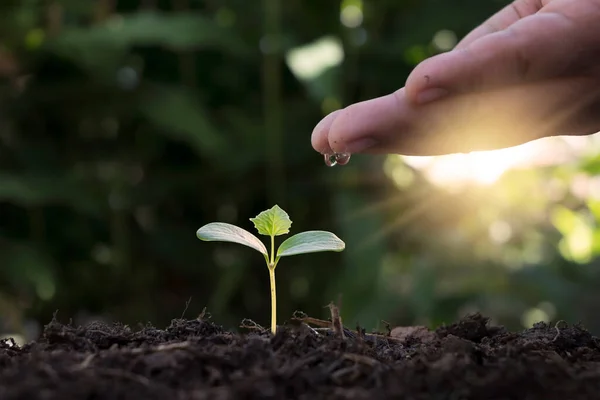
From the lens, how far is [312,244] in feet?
1.85

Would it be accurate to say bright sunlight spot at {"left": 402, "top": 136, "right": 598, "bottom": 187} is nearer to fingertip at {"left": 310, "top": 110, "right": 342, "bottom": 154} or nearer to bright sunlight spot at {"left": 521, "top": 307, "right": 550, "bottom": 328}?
bright sunlight spot at {"left": 521, "top": 307, "right": 550, "bottom": 328}

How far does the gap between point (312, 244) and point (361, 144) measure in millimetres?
95

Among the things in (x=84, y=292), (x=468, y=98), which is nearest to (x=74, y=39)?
(x=84, y=292)

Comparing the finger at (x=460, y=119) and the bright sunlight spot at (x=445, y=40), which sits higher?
the bright sunlight spot at (x=445, y=40)

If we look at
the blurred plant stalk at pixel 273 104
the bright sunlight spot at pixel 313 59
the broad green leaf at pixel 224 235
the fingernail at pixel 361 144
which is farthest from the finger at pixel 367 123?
the blurred plant stalk at pixel 273 104

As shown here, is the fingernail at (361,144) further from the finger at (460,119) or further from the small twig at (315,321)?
the small twig at (315,321)

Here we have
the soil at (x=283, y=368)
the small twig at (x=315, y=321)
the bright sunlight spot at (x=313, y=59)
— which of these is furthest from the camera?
the bright sunlight spot at (x=313, y=59)

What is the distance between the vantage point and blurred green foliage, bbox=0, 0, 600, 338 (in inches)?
60.6

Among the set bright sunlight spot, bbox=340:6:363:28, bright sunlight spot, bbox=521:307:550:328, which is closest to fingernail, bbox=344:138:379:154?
bright sunlight spot, bbox=521:307:550:328

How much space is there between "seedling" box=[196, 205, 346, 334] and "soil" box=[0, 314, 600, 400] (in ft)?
0.22

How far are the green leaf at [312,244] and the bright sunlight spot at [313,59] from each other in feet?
2.79

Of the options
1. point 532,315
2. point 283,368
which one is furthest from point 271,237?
point 532,315

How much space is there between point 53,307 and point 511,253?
51.8 inches

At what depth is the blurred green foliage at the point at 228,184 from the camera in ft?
5.05
